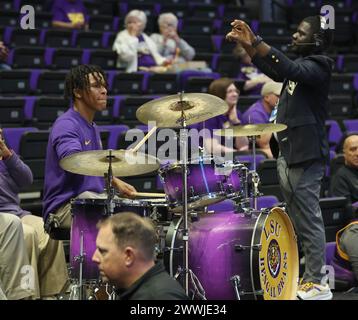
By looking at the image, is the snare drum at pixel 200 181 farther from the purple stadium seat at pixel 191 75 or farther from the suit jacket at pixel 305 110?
the purple stadium seat at pixel 191 75

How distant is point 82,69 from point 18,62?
4.39m

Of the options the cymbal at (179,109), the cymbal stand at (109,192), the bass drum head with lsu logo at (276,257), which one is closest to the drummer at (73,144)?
the cymbal stand at (109,192)

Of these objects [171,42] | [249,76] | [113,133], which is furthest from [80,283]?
[171,42]

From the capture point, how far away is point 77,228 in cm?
492

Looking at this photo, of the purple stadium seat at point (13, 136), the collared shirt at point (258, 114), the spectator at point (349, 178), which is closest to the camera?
the spectator at point (349, 178)

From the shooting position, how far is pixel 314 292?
17.1ft

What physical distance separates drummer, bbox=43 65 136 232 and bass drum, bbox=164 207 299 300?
0.47m

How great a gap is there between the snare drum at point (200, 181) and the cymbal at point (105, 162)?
230 millimetres

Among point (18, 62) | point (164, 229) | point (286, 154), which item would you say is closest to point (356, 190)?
point (286, 154)

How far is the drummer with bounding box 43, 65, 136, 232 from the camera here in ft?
17.0

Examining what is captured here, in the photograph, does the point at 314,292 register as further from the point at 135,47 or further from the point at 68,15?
the point at 68,15

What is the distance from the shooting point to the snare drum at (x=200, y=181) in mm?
5094

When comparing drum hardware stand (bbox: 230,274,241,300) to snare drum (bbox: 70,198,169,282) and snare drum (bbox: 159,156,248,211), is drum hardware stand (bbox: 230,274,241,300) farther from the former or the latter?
snare drum (bbox: 70,198,169,282)

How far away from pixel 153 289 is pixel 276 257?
211 centimetres
